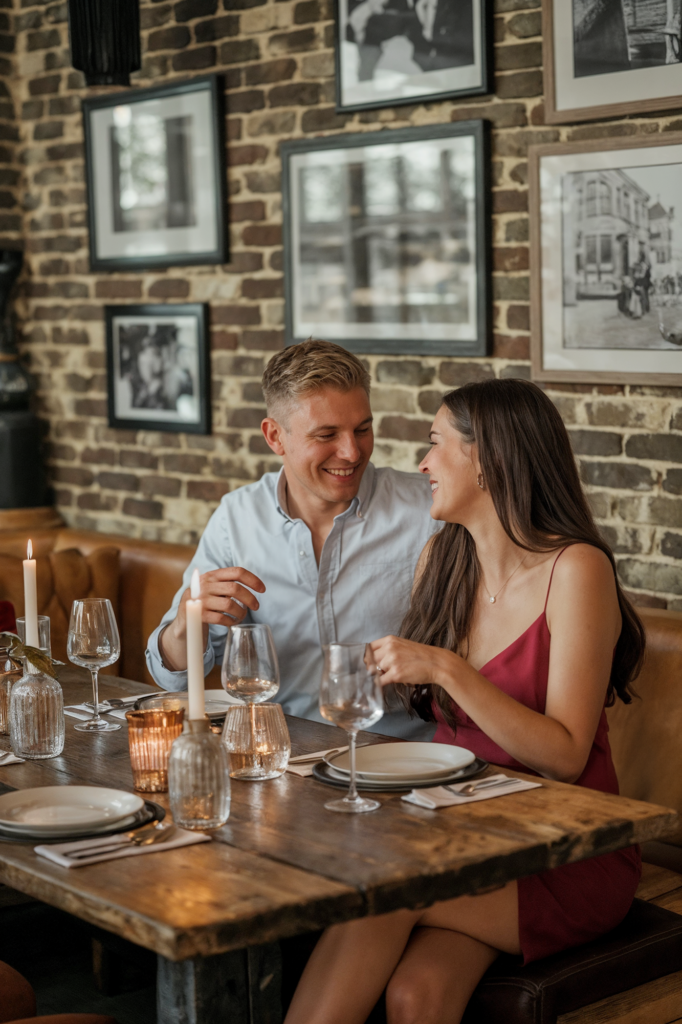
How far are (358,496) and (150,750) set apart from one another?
99 cm

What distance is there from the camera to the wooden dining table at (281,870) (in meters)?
1.46

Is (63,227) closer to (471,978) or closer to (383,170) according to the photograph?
(383,170)

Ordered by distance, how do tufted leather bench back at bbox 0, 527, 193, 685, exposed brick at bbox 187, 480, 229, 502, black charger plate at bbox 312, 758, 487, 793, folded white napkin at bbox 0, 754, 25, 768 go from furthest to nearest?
1. exposed brick at bbox 187, 480, 229, 502
2. tufted leather bench back at bbox 0, 527, 193, 685
3. folded white napkin at bbox 0, 754, 25, 768
4. black charger plate at bbox 312, 758, 487, 793

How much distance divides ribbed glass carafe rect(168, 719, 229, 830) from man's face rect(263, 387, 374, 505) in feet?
3.52

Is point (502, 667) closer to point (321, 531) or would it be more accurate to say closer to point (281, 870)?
point (321, 531)

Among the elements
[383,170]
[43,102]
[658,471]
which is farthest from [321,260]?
[43,102]

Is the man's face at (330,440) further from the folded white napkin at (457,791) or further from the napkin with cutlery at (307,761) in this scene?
the folded white napkin at (457,791)

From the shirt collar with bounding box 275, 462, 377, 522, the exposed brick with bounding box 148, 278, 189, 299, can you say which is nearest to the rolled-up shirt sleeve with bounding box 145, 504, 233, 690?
the shirt collar with bounding box 275, 462, 377, 522

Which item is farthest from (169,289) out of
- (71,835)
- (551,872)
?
(71,835)

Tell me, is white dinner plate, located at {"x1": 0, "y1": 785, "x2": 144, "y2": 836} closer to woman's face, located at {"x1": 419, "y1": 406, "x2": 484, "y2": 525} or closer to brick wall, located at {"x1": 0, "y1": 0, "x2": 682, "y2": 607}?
woman's face, located at {"x1": 419, "y1": 406, "x2": 484, "y2": 525}

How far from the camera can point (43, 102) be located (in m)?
5.01

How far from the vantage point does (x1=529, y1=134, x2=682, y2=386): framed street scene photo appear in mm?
3117

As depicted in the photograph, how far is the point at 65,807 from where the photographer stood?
1824mm

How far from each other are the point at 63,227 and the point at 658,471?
110 inches
